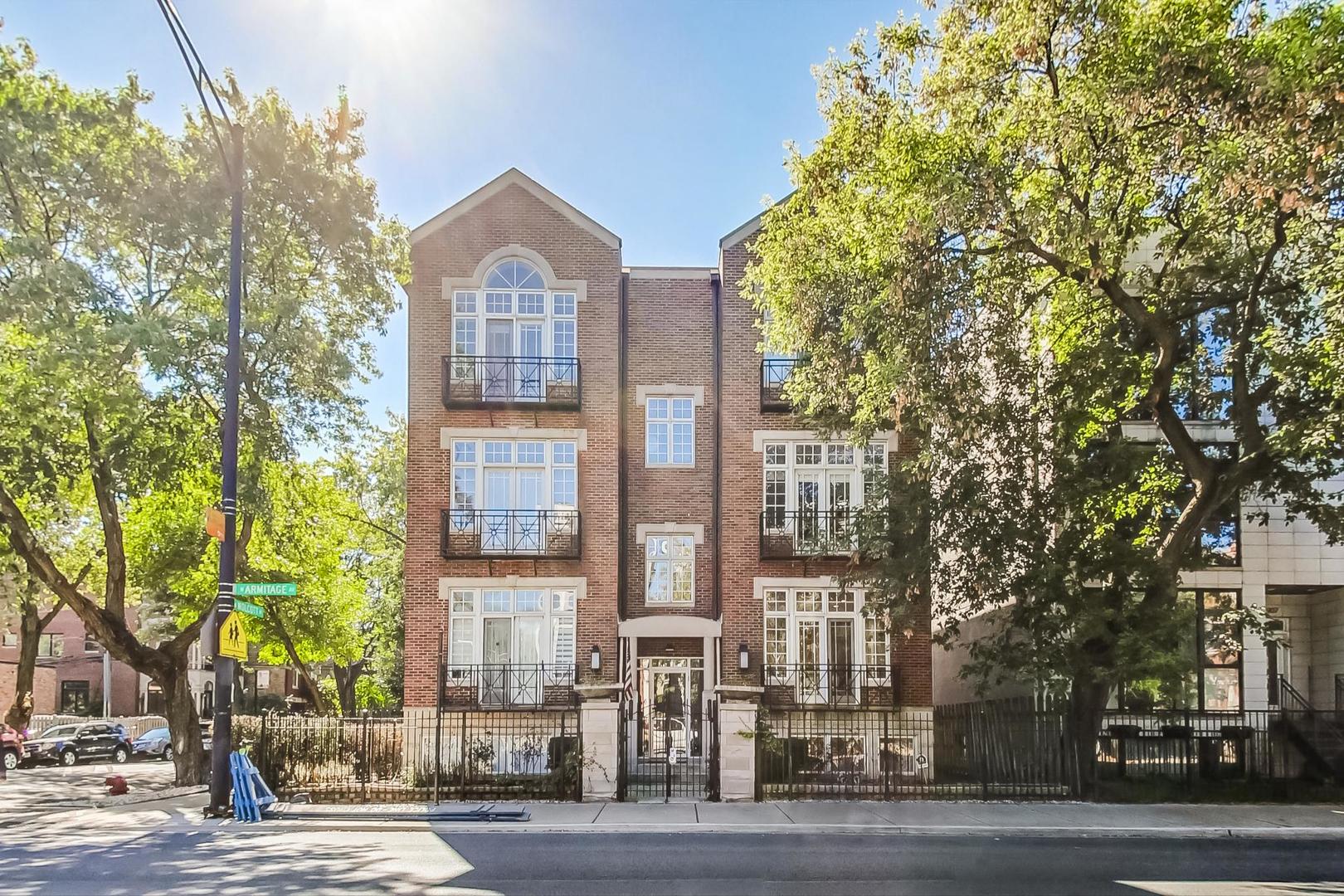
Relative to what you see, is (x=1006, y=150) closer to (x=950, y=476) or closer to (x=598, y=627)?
(x=950, y=476)

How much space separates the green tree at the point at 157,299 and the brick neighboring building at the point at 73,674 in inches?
1394

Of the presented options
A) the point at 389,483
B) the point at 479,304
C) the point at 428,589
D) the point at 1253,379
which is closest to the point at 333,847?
the point at 428,589

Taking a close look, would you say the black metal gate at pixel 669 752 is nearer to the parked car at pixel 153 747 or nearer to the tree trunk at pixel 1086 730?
the tree trunk at pixel 1086 730

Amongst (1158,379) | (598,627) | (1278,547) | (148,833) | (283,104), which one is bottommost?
(148,833)

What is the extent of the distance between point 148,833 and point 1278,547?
21450 mm

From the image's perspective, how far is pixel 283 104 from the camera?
19.7 meters

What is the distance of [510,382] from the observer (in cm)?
2241

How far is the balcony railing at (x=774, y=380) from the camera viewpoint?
22484 millimetres

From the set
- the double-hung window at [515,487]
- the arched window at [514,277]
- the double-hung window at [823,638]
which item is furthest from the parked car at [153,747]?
the double-hung window at [823,638]

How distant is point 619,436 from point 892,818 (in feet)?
33.6

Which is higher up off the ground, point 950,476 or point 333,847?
point 950,476

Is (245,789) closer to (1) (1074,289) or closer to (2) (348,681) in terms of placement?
(1) (1074,289)

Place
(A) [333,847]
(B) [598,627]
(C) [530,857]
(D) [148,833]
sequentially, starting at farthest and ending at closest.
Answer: (B) [598,627] → (D) [148,833] → (A) [333,847] → (C) [530,857]

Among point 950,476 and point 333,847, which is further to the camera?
point 950,476
